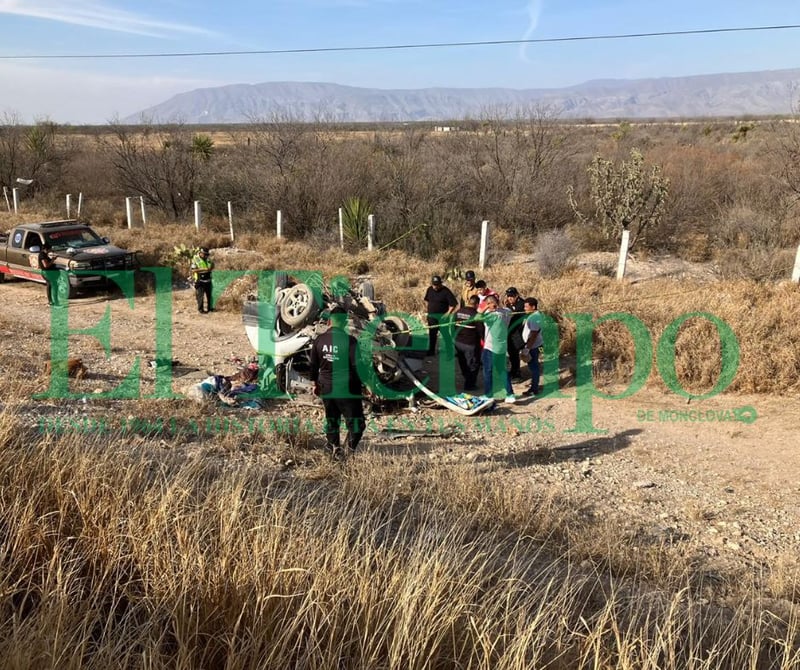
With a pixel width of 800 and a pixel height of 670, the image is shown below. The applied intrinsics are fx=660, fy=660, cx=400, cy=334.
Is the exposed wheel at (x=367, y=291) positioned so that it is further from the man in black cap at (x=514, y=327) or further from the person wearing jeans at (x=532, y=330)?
the person wearing jeans at (x=532, y=330)

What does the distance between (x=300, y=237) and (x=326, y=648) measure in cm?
1907

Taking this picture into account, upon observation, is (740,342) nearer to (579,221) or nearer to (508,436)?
(508,436)

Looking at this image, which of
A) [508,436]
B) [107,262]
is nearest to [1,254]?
[107,262]

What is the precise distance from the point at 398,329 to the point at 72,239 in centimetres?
962

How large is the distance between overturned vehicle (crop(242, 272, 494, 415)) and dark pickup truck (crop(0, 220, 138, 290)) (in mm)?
6769

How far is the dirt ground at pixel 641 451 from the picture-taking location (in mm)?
5645

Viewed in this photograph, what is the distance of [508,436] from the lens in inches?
306

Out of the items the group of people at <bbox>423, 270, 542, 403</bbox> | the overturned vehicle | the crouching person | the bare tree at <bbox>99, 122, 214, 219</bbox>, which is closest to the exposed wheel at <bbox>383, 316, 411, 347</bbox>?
the overturned vehicle

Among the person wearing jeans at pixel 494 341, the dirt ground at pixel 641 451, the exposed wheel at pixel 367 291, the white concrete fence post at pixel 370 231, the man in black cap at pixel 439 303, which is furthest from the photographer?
the white concrete fence post at pixel 370 231

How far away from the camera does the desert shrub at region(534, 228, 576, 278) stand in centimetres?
1426

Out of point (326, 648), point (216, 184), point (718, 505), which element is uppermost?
point (216, 184)

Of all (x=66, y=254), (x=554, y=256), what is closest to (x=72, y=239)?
(x=66, y=254)

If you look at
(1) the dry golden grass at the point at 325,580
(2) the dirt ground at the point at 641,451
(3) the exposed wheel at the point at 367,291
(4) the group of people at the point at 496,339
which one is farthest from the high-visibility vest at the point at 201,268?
(1) the dry golden grass at the point at 325,580

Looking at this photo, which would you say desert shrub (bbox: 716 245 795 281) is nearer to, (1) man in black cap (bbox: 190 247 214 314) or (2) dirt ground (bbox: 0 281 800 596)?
(2) dirt ground (bbox: 0 281 800 596)
